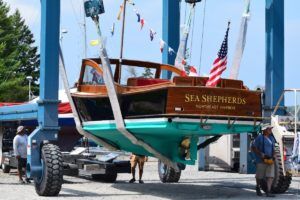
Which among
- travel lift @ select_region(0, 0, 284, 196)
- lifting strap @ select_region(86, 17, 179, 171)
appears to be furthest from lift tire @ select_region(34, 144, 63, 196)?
lifting strap @ select_region(86, 17, 179, 171)

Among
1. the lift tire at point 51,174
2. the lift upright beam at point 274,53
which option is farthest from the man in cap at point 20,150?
the lift upright beam at point 274,53

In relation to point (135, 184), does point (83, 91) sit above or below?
above

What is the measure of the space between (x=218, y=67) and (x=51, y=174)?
4.18m

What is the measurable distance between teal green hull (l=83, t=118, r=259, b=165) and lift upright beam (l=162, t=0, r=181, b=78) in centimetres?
384

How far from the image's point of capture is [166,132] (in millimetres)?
13758

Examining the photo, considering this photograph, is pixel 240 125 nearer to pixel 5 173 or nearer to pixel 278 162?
pixel 278 162

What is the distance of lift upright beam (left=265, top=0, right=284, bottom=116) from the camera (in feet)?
57.5

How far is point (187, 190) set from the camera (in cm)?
1673

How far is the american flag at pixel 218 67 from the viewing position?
13.7 m

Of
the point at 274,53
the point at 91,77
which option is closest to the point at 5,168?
the point at 91,77

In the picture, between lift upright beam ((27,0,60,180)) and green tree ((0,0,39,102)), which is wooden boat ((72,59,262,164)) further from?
green tree ((0,0,39,102))

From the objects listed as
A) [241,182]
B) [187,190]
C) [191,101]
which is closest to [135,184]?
[187,190]

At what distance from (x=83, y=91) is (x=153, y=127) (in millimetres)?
3110

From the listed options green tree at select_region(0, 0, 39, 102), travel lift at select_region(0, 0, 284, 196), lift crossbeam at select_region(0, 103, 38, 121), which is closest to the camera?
travel lift at select_region(0, 0, 284, 196)
